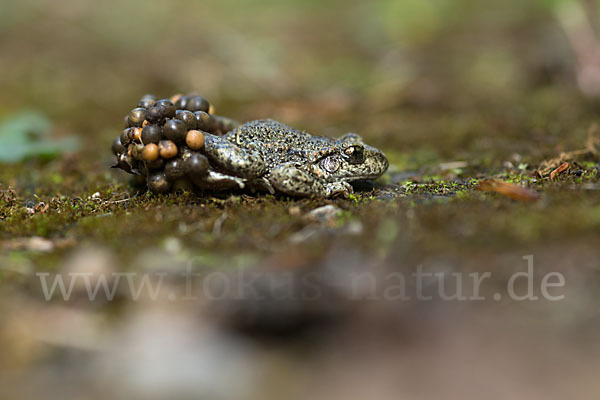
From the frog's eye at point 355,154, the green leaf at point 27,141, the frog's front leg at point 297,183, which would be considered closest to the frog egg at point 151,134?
the frog's front leg at point 297,183

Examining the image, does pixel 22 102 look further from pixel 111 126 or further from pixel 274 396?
pixel 274 396

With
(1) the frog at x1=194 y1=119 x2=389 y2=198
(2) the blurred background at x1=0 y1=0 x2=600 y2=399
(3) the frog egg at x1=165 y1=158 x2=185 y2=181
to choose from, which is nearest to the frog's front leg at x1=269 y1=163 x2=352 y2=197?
(1) the frog at x1=194 y1=119 x2=389 y2=198

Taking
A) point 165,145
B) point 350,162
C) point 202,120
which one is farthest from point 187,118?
point 350,162

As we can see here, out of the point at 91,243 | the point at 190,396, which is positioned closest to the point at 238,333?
the point at 190,396

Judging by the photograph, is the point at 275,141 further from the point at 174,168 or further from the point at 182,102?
the point at 182,102

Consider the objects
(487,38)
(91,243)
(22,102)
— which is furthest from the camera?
(487,38)
